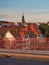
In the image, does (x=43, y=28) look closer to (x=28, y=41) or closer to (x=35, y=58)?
(x=28, y=41)

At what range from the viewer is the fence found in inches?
1132

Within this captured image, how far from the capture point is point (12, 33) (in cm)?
6681

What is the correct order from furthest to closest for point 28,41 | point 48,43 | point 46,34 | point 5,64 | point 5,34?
point 46,34
point 5,34
point 28,41
point 48,43
point 5,64

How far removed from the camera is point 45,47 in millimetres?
28469

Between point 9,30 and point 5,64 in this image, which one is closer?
point 5,64

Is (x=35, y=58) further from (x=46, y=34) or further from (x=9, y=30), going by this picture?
(x=46, y=34)

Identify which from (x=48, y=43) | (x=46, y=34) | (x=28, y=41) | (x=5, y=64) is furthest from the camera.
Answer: (x=46, y=34)

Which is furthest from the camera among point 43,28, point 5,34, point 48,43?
point 43,28

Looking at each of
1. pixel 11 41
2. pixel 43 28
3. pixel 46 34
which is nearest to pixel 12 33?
pixel 46 34

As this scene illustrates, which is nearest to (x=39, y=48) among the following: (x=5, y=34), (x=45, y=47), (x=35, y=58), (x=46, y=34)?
(x=45, y=47)

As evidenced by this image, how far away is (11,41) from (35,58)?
11839mm

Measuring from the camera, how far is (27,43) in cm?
3002

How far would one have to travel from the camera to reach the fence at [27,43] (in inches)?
1132

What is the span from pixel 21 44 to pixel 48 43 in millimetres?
3224
